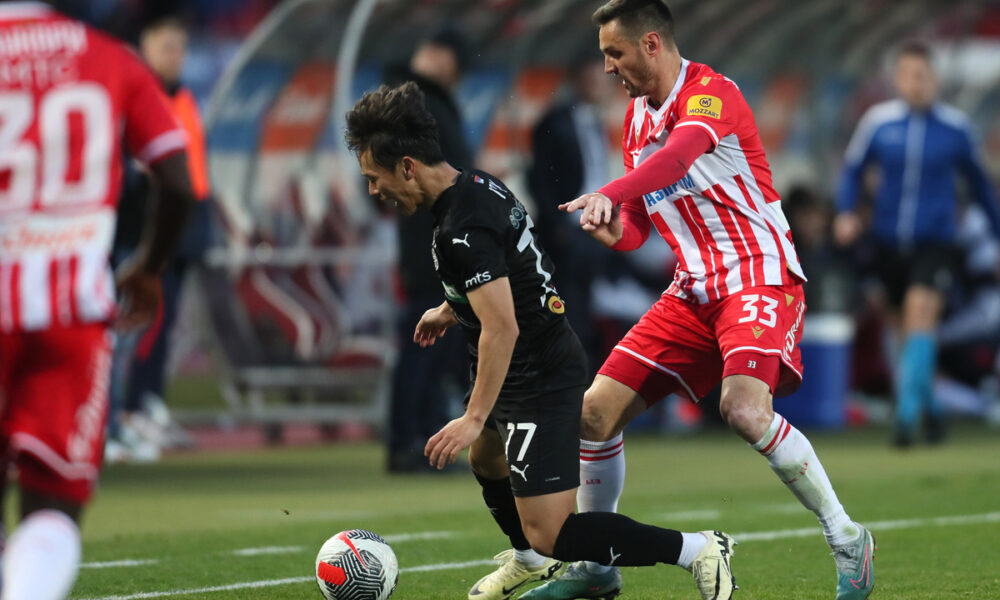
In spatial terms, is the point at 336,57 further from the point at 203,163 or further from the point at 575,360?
the point at 575,360


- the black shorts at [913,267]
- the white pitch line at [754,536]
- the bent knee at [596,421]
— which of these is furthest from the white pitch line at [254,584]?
the black shorts at [913,267]

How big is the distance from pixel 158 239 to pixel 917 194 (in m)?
8.76

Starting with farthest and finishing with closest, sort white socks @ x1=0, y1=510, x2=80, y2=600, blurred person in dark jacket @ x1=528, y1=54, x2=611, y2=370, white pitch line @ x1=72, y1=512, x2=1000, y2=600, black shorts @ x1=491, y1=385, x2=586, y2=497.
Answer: blurred person in dark jacket @ x1=528, y1=54, x2=611, y2=370
white pitch line @ x1=72, y1=512, x2=1000, y2=600
black shorts @ x1=491, y1=385, x2=586, y2=497
white socks @ x1=0, y1=510, x2=80, y2=600

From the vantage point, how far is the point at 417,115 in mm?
Result: 5102

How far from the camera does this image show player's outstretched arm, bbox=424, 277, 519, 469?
16.0 ft

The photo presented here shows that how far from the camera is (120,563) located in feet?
21.5

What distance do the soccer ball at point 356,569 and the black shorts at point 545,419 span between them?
0.61m

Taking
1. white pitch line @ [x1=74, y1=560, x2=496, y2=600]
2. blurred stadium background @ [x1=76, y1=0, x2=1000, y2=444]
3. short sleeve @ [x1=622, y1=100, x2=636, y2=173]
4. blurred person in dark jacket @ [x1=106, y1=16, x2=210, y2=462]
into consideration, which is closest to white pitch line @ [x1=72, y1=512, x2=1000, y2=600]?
white pitch line @ [x1=74, y1=560, x2=496, y2=600]

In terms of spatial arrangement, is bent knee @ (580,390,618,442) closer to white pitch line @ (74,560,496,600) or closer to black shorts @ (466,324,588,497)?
black shorts @ (466,324,588,497)

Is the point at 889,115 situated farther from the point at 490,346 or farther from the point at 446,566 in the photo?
Result: the point at 490,346

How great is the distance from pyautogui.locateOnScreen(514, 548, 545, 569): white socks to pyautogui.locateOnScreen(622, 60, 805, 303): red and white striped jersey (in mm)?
1086

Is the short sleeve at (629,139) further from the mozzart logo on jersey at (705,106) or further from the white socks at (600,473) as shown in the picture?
the white socks at (600,473)

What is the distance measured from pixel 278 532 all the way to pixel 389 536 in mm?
585

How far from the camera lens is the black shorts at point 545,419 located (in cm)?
520
